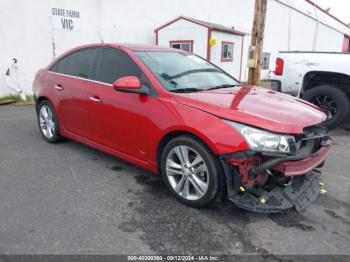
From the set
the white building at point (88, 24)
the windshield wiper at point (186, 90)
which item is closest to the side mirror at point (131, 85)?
the windshield wiper at point (186, 90)

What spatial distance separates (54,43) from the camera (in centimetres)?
1017

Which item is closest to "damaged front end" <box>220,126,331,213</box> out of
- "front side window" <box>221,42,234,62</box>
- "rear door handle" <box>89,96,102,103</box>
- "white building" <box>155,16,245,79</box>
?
"rear door handle" <box>89,96,102,103</box>

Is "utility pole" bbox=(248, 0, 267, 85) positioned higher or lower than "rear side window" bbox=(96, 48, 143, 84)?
higher

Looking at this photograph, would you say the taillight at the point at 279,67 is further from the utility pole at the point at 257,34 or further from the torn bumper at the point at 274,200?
the torn bumper at the point at 274,200

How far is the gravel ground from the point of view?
2539 millimetres

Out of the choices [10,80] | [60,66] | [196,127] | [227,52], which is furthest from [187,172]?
[227,52]

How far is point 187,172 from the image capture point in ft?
10.1

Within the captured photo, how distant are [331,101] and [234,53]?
10.6 meters

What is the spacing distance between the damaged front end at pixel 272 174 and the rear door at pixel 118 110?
1.08 metres

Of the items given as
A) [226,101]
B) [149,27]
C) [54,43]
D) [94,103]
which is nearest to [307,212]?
[226,101]

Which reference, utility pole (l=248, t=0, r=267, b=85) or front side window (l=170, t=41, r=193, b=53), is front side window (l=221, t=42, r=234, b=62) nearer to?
front side window (l=170, t=41, r=193, b=53)

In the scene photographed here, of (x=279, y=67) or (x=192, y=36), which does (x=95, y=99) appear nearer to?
(x=279, y=67)

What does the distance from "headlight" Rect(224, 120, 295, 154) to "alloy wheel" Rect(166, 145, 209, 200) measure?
1.66ft

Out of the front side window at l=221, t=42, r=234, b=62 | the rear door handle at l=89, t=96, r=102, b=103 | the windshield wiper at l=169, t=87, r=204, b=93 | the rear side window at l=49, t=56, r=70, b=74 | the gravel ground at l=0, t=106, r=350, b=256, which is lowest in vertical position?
the gravel ground at l=0, t=106, r=350, b=256
